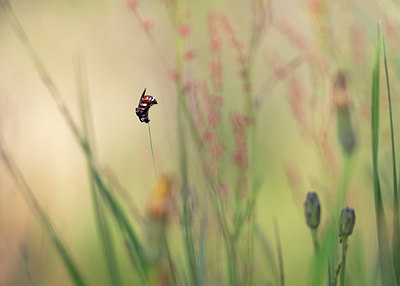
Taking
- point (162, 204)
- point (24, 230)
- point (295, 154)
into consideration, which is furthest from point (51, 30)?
point (162, 204)

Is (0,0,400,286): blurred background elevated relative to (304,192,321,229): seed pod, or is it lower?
elevated

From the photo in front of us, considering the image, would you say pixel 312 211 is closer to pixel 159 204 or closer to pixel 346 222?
pixel 346 222

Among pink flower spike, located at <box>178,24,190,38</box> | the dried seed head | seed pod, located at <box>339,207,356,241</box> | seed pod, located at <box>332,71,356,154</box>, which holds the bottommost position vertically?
seed pod, located at <box>339,207,356,241</box>

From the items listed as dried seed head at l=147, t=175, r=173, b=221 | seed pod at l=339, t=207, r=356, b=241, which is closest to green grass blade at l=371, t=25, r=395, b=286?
seed pod at l=339, t=207, r=356, b=241

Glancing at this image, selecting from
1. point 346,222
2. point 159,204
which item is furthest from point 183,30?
point 159,204

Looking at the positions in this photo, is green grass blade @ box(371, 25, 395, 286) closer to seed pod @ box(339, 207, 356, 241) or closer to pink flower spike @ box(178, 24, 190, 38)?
seed pod @ box(339, 207, 356, 241)
